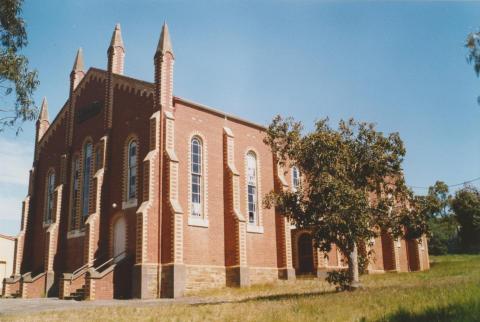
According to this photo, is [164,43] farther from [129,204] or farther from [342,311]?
[342,311]

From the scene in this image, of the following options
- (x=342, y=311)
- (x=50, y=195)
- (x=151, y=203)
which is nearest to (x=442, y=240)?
(x=50, y=195)

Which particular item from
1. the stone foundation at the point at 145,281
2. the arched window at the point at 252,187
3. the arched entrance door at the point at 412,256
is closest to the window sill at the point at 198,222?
the stone foundation at the point at 145,281

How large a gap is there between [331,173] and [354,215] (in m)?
1.94

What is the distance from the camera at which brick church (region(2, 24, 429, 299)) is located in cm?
2288

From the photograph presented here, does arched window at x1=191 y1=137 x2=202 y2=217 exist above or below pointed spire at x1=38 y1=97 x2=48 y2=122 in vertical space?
below

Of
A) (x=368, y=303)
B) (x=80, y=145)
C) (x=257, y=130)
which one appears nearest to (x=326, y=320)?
(x=368, y=303)

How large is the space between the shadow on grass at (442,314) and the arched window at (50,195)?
92.2 ft

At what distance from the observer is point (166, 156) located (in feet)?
78.3

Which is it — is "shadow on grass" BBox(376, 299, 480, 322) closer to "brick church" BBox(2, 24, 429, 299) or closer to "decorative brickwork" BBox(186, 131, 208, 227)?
"brick church" BBox(2, 24, 429, 299)

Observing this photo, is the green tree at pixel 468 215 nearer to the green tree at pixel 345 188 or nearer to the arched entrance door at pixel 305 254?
the arched entrance door at pixel 305 254

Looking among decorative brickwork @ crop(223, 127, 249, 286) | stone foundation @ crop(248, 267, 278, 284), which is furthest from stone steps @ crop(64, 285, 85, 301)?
stone foundation @ crop(248, 267, 278, 284)

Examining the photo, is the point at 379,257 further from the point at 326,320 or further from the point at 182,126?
the point at 326,320

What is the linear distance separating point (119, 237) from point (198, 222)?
4.77m

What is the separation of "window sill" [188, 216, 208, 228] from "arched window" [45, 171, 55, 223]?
13.2 m
